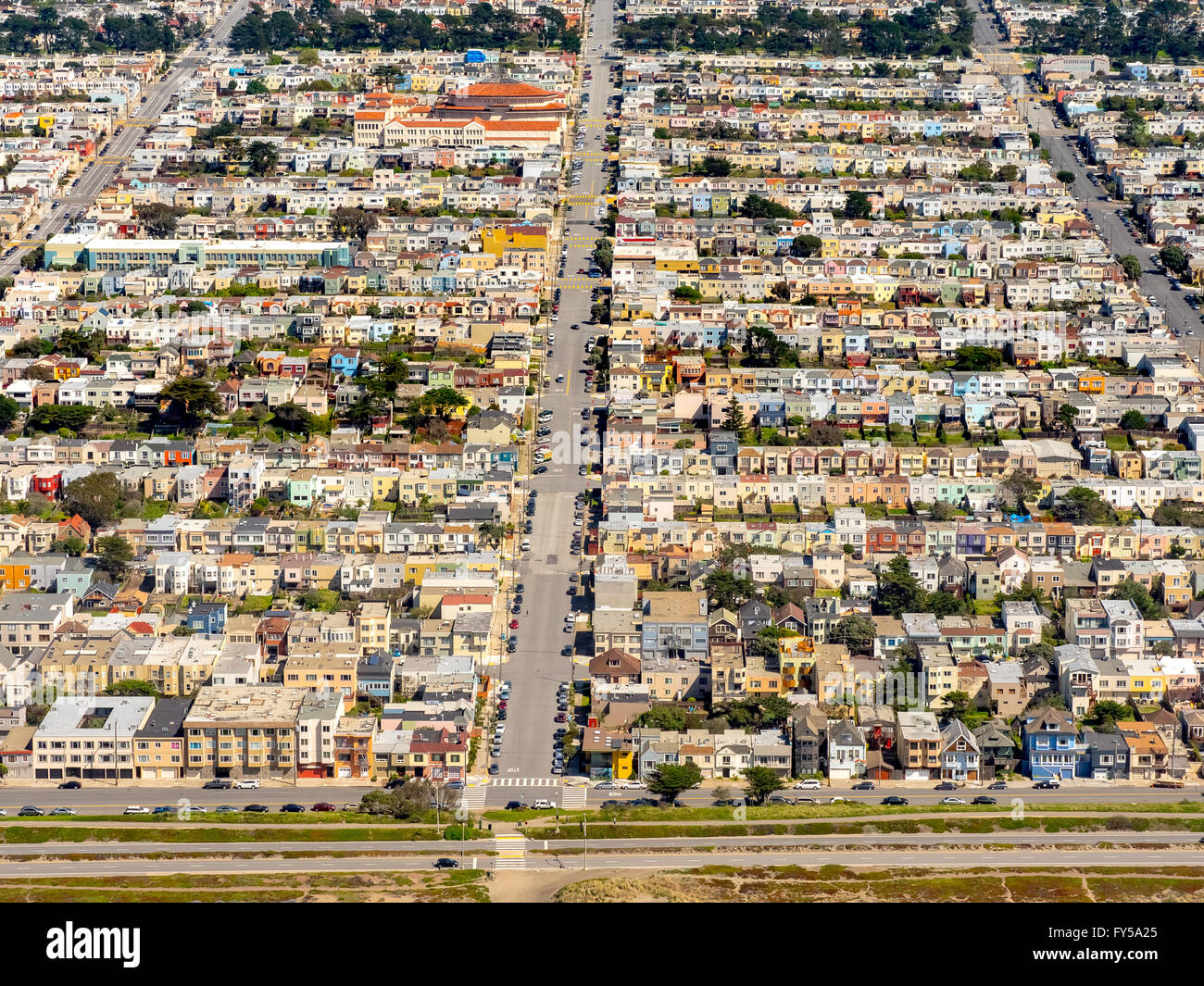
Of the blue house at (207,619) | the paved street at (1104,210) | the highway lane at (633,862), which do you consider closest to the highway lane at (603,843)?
the highway lane at (633,862)

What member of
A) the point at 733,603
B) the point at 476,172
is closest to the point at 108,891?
the point at 733,603

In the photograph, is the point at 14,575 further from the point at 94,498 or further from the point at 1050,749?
the point at 1050,749

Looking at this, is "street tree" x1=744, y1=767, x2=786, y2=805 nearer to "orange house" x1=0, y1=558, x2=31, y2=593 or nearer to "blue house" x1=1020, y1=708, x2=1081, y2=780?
"blue house" x1=1020, y1=708, x2=1081, y2=780

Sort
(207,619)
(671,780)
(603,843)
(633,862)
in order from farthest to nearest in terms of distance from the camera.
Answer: (207,619)
(671,780)
(603,843)
(633,862)

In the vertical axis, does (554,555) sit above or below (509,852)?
above

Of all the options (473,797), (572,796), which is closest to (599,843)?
(572,796)

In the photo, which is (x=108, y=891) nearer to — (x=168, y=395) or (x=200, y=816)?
(x=200, y=816)
